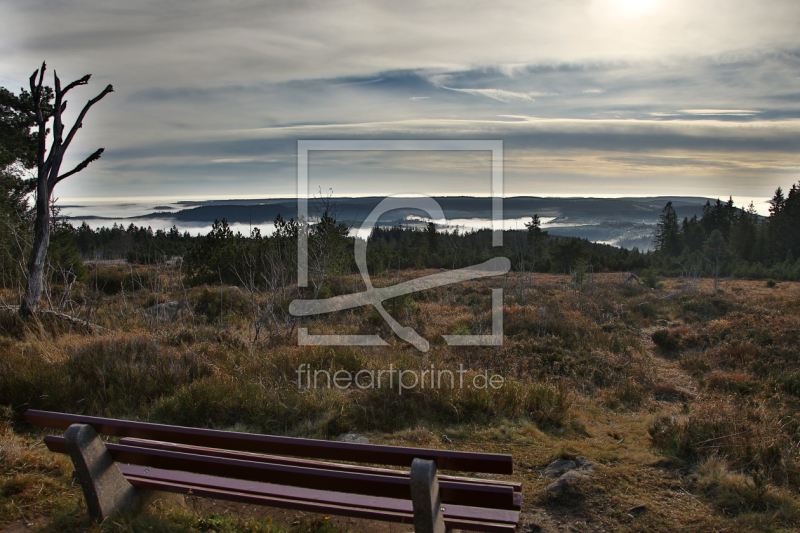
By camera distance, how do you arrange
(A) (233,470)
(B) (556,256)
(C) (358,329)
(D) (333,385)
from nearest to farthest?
(A) (233,470) < (D) (333,385) < (C) (358,329) < (B) (556,256)

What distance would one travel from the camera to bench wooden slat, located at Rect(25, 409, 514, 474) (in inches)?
95.0

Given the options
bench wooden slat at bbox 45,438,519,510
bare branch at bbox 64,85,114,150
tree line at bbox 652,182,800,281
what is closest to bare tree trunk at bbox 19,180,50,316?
bare branch at bbox 64,85,114,150

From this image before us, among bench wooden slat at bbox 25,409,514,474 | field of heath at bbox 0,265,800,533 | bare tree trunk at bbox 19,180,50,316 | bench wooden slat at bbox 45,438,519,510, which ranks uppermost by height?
bare tree trunk at bbox 19,180,50,316

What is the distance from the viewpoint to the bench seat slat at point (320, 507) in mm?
→ 2500

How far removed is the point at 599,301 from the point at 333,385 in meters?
14.6

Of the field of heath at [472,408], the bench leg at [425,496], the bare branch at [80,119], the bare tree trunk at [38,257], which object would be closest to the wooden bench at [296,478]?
the bench leg at [425,496]

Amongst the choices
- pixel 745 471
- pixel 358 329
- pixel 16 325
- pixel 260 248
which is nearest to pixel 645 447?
pixel 745 471

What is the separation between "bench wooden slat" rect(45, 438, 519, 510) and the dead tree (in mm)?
8906

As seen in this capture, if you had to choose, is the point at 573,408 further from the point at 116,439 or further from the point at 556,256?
the point at 556,256

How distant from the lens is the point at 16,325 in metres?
8.75

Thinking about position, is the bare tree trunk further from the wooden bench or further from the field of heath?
the wooden bench

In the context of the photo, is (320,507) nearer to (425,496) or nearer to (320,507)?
(320,507)

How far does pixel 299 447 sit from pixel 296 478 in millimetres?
227

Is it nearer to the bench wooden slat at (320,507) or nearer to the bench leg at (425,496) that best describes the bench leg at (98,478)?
the bench wooden slat at (320,507)
